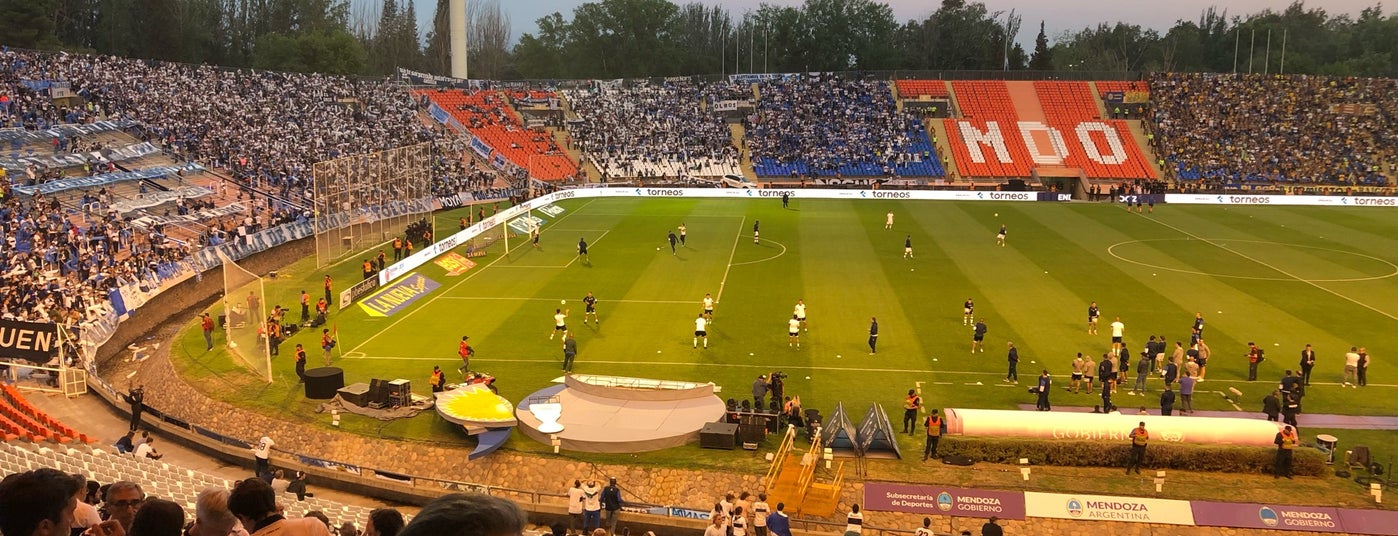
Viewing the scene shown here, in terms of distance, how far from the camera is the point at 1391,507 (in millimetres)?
21891

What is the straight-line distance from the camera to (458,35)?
105438 millimetres

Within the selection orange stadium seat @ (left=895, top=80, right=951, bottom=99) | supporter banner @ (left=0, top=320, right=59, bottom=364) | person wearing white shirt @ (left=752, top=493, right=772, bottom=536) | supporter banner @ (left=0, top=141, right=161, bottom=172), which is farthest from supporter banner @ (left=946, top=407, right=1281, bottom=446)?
orange stadium seat @ (left=895, top=80, right=951, bottom=99)

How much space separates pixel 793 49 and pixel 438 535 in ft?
438

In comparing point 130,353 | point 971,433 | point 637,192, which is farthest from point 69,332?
point 637,192

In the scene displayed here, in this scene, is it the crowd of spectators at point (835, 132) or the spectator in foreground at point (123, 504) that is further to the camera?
the crowd of spectators at point (835, 132)

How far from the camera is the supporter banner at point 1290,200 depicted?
73750 millimetres

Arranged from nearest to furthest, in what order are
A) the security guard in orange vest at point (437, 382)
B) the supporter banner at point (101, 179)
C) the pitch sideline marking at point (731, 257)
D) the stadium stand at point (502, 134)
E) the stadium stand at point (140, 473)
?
the stadium stand at point (140, 473) < the security guard in orange vest at point (437, 382) < the pitch sideline marking at point (731, 257) < the supporter banner at point (101, 179) < the stadium stand at point (502, 134)

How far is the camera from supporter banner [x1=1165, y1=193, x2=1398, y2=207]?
73750 millimetres

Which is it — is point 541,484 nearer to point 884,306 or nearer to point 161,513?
point 161,513

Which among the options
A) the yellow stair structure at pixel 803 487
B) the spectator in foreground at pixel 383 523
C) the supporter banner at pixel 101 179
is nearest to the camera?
the spectator in foreground at pixel 383 523

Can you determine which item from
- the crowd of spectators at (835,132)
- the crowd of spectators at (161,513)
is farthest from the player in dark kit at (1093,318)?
the crowd of spectators at (835,132)

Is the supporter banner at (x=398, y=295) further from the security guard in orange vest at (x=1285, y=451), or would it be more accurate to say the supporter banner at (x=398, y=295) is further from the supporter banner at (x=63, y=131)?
the security guard in orange vest at (x=1285, y=451)

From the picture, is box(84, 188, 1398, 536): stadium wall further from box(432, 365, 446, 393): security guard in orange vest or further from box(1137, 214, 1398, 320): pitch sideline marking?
box(1137, 214, 1398, 320): pitch sideline marking

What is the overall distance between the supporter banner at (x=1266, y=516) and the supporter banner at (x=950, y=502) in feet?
12.2
